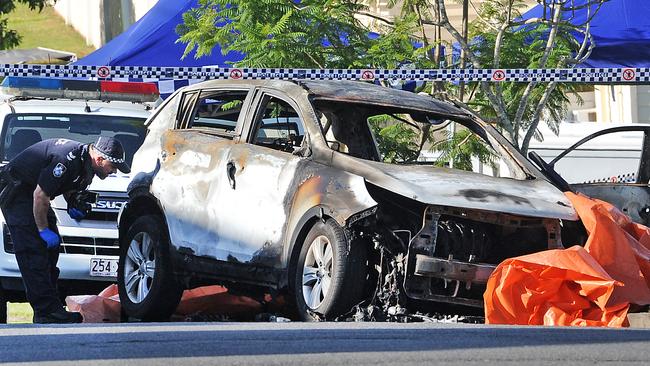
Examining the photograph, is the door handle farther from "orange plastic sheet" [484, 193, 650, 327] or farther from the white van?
the white van

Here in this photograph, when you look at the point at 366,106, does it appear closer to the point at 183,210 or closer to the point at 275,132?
the point at 275,132

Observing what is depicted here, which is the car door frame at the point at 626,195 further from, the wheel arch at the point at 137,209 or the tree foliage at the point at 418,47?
the tree foliage at the point at 418,47

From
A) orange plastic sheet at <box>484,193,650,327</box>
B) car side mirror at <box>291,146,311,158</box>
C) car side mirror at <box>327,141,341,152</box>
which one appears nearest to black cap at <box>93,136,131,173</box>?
car side mirror at <box>291,146,311,158</box>

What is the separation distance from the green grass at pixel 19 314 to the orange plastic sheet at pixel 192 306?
266 cm

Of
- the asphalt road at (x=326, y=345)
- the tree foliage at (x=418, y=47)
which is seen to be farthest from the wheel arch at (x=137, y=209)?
the tree foliage at (x=418, y=47)

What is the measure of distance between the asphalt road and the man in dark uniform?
2084mm

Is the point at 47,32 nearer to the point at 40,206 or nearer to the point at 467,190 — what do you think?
the point at 40,206

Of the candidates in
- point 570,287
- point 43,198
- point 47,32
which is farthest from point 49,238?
point 47,32

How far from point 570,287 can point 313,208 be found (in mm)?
1623

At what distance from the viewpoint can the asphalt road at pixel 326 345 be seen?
5773 mm

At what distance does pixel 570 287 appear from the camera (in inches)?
297

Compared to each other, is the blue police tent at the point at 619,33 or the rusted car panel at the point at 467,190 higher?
the blue police tent at the point at 619,33

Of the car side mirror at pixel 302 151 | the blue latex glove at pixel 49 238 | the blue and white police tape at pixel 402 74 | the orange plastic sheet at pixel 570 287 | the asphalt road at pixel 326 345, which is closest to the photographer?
the asphalt road at pixel 326 345

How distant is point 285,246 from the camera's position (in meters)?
8.06
